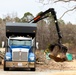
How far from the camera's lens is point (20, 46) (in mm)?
33969

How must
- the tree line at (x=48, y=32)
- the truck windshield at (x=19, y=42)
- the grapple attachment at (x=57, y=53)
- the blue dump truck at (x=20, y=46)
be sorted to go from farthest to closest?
the tree line at (x=48, y=32), the truck windshield at (x=19, y=42), the blue dump truck at (x=20, y=46), the grapple attachment at (x=57, y=53)

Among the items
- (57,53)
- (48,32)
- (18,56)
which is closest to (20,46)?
(18,56)

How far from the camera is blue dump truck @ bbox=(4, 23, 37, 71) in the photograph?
3325 centimetres

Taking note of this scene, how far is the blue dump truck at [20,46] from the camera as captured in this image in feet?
109

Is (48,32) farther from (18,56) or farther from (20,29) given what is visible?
(18,56)

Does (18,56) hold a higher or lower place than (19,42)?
lower

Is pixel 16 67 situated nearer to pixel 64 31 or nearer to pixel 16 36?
pixel 16 36

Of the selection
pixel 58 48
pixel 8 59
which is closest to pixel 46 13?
pixel 8 59

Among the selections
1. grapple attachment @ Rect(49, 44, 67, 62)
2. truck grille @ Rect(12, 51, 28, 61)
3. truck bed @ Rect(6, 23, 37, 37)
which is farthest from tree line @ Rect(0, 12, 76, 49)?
grapple attachment @ Rect(49, 44, 67, 62)

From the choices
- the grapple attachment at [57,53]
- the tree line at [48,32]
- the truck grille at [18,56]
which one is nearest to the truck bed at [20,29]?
the truck grille at [18,56]

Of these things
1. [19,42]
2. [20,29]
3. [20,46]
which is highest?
[20,29]

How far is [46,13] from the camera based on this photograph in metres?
36.4

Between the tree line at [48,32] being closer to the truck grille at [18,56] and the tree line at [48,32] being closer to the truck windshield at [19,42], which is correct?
the truck windshield at [19,42]

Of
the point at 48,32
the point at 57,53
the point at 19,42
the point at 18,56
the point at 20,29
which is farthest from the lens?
the point at 48,32
